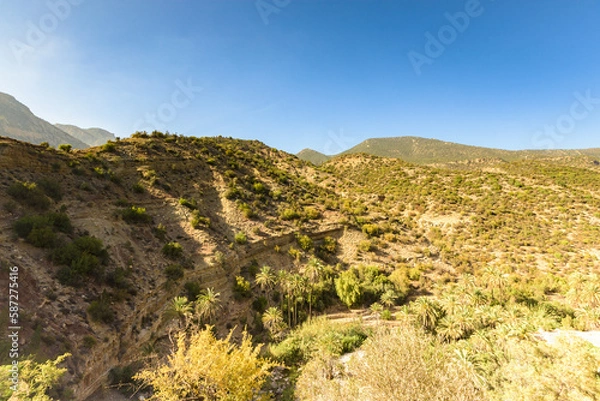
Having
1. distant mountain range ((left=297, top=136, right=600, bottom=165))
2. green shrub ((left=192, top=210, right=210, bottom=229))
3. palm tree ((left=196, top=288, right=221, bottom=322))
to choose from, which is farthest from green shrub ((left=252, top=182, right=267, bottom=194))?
distant mountain range ((left=297, top=136, right=600, bottom=165))

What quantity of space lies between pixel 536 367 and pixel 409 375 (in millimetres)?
4462

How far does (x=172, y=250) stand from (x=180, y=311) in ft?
21.4

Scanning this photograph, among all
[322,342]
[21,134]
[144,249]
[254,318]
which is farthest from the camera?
[21,134]

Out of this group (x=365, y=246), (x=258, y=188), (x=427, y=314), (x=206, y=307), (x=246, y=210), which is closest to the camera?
(x=206, y=307)

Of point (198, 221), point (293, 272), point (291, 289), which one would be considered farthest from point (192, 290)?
point (293, 272)

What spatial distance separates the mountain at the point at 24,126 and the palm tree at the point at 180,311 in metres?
124

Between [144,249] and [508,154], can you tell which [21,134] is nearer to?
[144,249]

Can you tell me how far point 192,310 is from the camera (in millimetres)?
20641

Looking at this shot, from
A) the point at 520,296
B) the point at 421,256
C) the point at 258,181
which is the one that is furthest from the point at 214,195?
the point at 520,296

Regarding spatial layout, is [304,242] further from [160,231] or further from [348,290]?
[160,231]

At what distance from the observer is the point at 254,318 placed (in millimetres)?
25141

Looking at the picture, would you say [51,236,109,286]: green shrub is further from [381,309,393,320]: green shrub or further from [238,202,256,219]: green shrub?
[381,309,393,320]: green shrub

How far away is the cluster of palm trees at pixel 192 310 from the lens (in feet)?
65.2

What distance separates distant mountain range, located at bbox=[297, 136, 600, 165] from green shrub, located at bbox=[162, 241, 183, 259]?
282 feet
